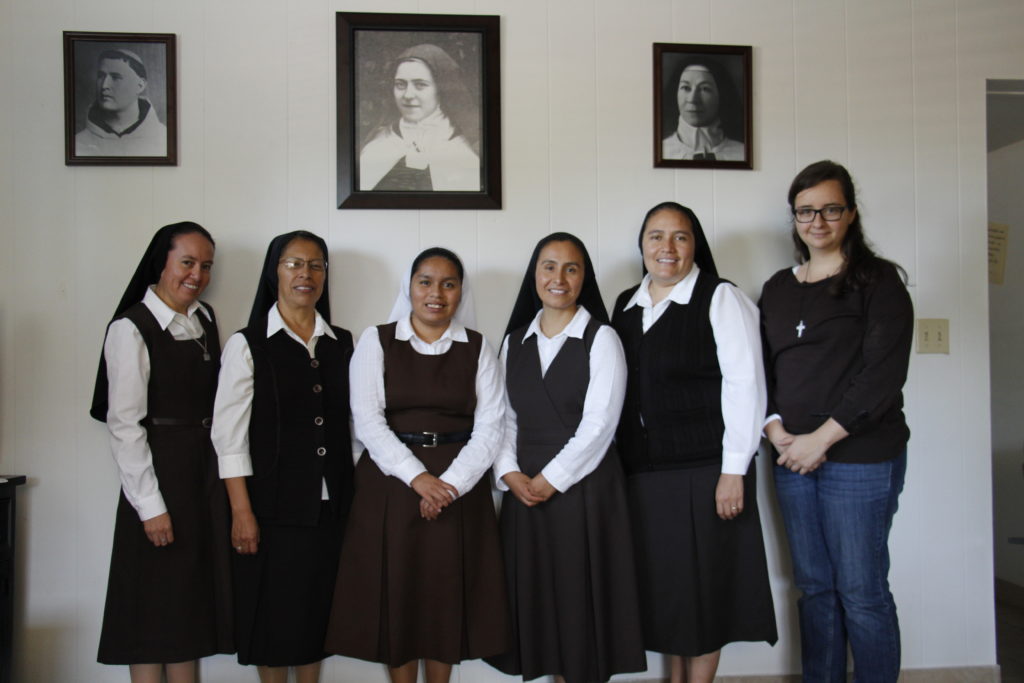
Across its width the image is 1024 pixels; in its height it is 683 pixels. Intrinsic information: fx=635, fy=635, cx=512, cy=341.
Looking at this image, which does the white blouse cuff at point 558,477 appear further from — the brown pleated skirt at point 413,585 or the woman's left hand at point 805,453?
the woman's left hand at point 805,453

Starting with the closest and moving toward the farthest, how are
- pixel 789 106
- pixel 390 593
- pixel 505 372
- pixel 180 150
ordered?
pixel 390 593 < pixel 505 372 < pixel 180 150 < pixel 789 106

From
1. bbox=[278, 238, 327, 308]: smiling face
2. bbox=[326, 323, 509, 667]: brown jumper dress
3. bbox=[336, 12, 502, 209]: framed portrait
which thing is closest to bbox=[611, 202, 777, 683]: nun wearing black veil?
bbox=[326, 323, 509, 667]: brown jumper dress

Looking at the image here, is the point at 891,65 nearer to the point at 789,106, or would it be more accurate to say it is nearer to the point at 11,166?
the point at 789,106

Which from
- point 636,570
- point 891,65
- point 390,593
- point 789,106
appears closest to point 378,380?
point 390,593

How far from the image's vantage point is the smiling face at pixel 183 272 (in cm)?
198

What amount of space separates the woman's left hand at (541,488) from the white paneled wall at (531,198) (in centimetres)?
64

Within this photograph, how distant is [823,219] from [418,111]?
4.58 feet

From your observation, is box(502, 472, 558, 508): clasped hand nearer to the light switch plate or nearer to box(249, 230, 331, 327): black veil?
box(249, 230, 331, 327): black veil

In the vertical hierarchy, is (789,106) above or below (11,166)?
above

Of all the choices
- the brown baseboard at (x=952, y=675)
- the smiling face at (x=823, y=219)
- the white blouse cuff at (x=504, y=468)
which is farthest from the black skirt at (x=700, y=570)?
the brown baseboard at (x=952, y=675)

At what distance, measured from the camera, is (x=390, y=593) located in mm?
1851

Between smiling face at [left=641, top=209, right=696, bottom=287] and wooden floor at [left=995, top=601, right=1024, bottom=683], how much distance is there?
6.70 ft

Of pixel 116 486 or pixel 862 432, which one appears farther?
pixel 116 486

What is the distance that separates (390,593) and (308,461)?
0.46 metres
